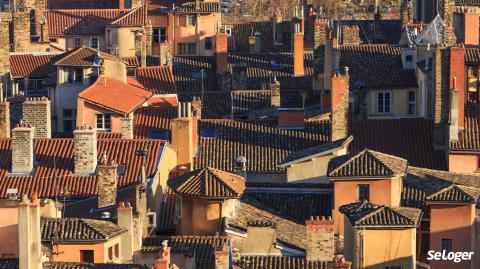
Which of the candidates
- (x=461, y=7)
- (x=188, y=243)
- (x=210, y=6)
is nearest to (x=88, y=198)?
(x=188, y=243)

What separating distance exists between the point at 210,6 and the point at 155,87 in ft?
97.3

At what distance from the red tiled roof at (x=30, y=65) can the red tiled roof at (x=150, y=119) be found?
52.4ft

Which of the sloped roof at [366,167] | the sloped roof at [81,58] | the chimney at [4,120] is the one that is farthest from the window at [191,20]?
the sloped roof at [366,167]

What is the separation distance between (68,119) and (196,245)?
26322 mm

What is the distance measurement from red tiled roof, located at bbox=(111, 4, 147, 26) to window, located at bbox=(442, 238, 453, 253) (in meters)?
49.4

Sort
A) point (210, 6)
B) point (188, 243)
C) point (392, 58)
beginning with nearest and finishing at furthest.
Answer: point (188, 243)
point (392, 58)
point (210, 6)

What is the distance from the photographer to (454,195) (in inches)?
2682

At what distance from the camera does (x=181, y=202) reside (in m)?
66.9

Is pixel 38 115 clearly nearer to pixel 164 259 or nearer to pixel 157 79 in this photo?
pixel 157 79

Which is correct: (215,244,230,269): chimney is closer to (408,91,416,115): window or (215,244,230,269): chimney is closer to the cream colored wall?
the cream colored wall

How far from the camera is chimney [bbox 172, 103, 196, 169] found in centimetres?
7631

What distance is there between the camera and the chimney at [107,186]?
67.1m

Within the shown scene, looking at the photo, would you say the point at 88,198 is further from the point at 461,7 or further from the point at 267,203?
the point at 461,7

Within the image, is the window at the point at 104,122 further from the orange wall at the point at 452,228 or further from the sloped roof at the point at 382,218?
the sloped roof at the point at 382,218
